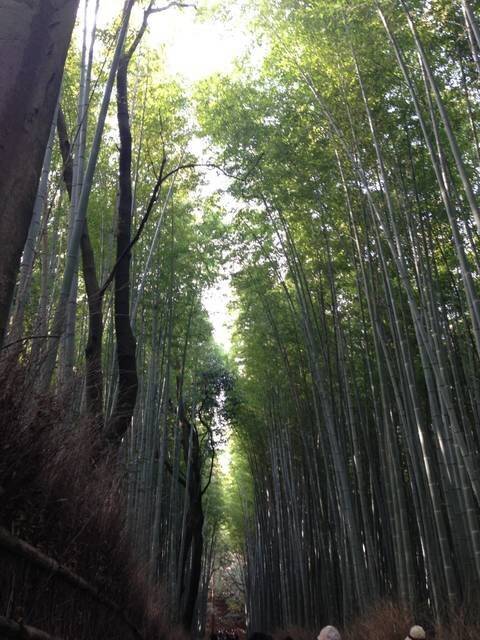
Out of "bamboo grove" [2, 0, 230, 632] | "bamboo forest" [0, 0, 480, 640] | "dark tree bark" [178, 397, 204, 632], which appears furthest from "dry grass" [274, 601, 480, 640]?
"dark tree bark" [178, 397, 204, 632]

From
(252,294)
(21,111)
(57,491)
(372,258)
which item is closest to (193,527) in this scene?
(252,294)

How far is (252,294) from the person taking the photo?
A: 8516 millimetres

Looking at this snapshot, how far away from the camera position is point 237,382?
11492 millimetres

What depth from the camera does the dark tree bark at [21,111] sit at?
1.24m

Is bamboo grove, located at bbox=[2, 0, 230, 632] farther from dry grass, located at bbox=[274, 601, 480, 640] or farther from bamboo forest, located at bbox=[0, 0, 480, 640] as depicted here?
dry grass, located at bbox=[274, 601, 480, 640]

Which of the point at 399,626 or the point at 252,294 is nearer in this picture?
the point at 399,626

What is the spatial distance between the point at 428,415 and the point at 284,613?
5.21 metres

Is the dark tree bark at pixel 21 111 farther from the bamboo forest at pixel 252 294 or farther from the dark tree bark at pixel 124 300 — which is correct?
the dark tree bark at pixel 124 300

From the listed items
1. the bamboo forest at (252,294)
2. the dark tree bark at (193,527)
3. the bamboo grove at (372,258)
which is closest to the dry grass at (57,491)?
the bamboo forest at (252,294)

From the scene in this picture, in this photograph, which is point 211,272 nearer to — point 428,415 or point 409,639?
point 428,415

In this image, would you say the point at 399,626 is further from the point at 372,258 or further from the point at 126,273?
the point at 372,258

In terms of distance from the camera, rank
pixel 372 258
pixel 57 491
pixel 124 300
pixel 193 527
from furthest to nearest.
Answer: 1. pixel 193 527
2. pixel 372 258
3. pixel 124 300
4. pixel 57 491

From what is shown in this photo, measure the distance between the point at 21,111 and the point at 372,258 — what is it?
5.11 m

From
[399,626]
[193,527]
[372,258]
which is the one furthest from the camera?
[193,527]
